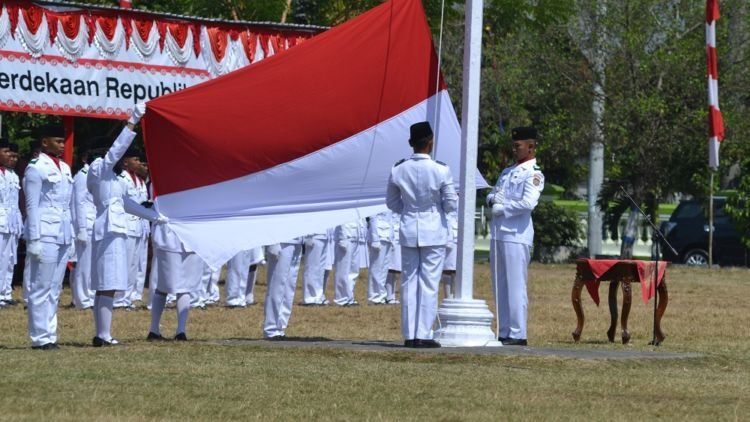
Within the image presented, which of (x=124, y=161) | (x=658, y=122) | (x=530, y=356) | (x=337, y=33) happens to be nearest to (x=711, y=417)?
(x=530, y=356)

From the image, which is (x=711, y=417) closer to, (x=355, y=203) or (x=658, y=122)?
(x=355, y=203)

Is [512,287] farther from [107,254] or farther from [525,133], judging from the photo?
[107,254]

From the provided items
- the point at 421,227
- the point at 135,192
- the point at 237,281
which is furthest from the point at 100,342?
the point at 237,281

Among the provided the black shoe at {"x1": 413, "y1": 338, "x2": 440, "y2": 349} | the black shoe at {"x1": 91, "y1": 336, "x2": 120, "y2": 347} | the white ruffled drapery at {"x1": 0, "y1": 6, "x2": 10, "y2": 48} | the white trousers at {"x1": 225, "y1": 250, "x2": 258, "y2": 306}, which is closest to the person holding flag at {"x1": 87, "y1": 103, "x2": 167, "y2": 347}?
the black shoe at {"x1": 91, "y1": 336, "x2": 120, "y2": 347}

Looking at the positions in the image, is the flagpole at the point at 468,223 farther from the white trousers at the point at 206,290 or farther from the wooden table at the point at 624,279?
the white trousers at the point at 206,290

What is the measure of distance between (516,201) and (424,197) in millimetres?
1347

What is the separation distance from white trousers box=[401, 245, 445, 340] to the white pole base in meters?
0.17

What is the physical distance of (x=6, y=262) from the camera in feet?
71.1

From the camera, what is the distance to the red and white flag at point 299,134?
14.8 m

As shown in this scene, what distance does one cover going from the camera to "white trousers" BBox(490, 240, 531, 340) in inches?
607

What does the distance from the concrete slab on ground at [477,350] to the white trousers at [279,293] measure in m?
0.50

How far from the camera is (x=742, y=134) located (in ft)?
124

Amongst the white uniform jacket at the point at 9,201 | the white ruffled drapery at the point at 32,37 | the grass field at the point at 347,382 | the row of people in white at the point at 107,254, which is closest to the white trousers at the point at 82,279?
the white uniform jacket at the point at 9,201

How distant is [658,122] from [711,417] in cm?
2802
